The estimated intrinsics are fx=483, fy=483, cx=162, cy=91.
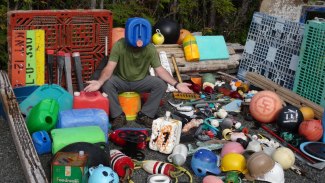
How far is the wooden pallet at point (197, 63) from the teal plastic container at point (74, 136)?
3176mm

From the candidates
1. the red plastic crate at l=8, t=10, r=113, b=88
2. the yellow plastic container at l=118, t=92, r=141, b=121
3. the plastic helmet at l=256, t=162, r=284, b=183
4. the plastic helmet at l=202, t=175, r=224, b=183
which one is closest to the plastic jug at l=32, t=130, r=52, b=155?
the yellow plastic container at l=118, t=92, r=141, b=121

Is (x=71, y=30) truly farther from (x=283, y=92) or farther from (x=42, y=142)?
(x=283, y=92)

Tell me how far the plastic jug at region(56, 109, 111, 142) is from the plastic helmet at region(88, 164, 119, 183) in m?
1.02

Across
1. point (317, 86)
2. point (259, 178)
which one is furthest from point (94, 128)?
point (317, 86)

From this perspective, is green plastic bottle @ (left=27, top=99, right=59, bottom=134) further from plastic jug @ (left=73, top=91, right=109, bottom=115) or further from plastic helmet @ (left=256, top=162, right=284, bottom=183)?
plastic helmet @ (left=256, top=162, right=284, bottom=183)

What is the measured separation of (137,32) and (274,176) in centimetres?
243

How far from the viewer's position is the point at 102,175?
4.14 meters

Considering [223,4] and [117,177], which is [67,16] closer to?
[117,177]

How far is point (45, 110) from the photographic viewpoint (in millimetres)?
5312

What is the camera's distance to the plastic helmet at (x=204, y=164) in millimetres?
4789

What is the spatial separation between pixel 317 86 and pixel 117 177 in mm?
3724

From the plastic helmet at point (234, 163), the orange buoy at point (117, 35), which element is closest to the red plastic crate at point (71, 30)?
the orange buoy at point (117, 35)

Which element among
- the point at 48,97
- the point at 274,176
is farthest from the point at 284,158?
the point at 48,97

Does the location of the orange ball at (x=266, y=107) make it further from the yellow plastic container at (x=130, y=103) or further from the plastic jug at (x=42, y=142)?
the plastic jug at (x=42, y=142)
